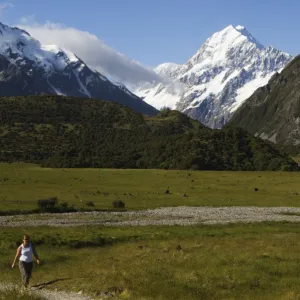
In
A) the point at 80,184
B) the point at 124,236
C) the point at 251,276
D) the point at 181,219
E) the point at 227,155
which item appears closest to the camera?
the point at 251,276

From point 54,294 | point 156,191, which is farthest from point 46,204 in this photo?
point 54,294

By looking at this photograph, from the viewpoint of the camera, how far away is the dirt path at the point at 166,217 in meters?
58.2

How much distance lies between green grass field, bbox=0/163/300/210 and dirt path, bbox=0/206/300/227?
636 cm

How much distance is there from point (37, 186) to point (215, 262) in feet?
241

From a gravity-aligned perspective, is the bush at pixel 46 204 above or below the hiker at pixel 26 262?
below

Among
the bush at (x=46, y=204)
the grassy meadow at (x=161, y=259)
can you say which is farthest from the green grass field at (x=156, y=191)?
the grassy meadow at (x=161, y=259)

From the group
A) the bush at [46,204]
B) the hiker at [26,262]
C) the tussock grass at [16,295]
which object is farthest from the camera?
the bush at [46,204]

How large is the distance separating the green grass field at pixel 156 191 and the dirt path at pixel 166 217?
6.36m

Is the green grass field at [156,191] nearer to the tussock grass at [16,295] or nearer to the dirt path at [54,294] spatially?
the dirt path at [54,294]

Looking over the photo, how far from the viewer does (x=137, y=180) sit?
123 metres

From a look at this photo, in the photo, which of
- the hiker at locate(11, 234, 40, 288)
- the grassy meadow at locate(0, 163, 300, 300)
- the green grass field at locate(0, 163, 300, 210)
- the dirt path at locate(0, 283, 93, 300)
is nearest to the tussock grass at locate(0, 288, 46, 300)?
the grassy meadow at locate(0, 163, 300, 300)

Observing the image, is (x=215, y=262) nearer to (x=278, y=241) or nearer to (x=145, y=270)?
(x=145, y=270)

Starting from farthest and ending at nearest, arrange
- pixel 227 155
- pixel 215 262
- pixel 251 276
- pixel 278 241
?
1. pixel 227 155
2. pixel 278 241
3. pixel 215 262
4. pixel 251 276

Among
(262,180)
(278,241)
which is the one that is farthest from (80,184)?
(278,241)
